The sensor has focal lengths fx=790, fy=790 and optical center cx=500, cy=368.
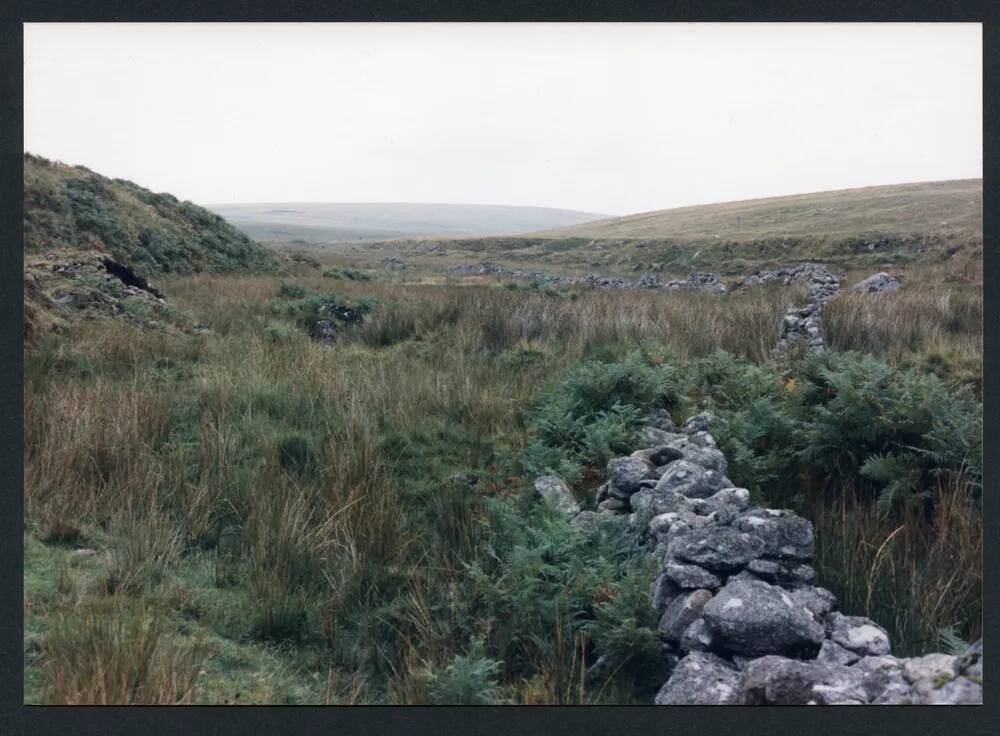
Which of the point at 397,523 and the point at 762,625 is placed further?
the point at 397,523

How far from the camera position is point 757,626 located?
3027 mm

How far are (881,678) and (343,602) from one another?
7.75 feet

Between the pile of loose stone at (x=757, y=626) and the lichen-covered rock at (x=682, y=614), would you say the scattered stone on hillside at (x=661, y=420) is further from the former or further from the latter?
the lichen-covered rock at (x=682, y=614)

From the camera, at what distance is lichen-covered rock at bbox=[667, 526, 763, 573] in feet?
11.3

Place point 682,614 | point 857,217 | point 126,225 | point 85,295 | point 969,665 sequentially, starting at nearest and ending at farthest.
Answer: point 969,665 < point 682,614 < point 85,295 < point 126,225 < point 857,217

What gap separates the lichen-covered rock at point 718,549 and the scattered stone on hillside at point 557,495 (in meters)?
0.89

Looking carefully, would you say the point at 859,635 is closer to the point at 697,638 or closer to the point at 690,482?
the point at 697,638

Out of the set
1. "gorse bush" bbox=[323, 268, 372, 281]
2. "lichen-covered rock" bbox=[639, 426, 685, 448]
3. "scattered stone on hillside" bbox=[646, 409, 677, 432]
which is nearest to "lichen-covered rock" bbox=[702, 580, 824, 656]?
"lichen-covered rock" bbox=[639, 426, 685, 448]

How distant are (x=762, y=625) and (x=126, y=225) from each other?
84.8 feet

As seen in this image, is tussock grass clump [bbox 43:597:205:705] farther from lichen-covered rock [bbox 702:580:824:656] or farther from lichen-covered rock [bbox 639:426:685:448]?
lichen-covered rock [bbox 639:426:685:448]

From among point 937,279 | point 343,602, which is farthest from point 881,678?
point 937,279

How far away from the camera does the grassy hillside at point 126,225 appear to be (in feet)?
71.8

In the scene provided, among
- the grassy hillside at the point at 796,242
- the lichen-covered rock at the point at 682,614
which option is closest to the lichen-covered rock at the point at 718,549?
the lichen-covered rock at the point at 682,614

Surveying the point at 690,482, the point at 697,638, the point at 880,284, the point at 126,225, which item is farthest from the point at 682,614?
the point at 126,225
